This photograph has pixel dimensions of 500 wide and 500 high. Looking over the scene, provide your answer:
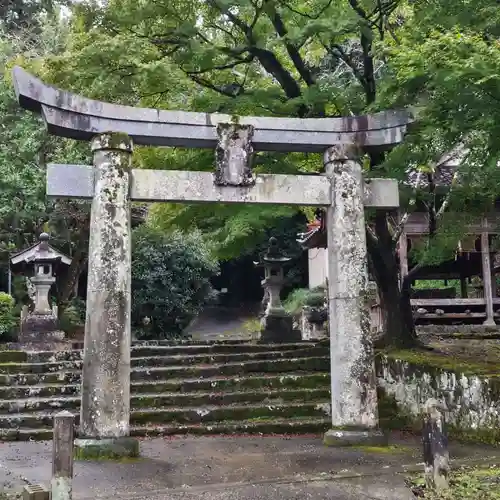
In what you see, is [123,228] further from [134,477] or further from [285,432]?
[285,432]

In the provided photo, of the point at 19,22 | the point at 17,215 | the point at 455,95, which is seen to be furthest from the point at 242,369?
the point at 19,22

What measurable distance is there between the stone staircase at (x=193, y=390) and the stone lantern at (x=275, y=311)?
3240 mm

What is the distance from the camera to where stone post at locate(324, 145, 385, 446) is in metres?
9.00

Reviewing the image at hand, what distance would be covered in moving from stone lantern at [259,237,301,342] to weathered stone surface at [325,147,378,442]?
8747 millimetres

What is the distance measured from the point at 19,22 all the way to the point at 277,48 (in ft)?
69.0

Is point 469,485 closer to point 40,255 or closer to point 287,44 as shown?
point 287,44

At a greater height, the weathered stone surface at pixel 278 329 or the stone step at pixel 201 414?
the weathered stone surface at pixel 278 329

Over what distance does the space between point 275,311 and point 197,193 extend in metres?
10.1

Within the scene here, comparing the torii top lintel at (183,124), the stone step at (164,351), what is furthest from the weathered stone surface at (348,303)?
the stone step at (164,351)

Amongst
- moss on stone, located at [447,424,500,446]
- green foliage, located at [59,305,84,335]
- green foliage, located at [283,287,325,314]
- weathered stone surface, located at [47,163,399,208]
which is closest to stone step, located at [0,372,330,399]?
moss on stone, located at [447,424,500,446]

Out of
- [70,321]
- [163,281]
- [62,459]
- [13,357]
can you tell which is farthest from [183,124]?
[163,281]

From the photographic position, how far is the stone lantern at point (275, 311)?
1845 centimetres

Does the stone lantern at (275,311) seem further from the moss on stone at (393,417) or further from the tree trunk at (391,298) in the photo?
the moss on stone at (393,417)

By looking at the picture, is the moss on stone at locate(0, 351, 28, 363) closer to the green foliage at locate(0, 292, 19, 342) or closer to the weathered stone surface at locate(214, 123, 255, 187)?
the green foliage at locate(0, 292, 19, 342)
